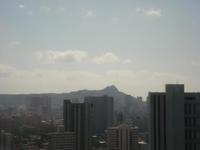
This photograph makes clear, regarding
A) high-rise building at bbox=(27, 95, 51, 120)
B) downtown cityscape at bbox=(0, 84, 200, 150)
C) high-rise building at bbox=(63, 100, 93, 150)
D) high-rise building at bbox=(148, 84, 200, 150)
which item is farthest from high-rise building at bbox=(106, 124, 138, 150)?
high-rise building at bbox=(148, 84, 200, 150)

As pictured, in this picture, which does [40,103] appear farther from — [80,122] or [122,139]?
[80,122]

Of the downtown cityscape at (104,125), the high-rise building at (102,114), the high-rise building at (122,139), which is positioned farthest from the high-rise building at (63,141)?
the high-rise building at (102,114)

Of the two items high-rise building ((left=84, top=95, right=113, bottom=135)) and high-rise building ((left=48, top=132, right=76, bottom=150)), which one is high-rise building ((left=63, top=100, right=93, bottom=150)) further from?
high-rise building ((left=84, top=95, right=113, bottom=135))

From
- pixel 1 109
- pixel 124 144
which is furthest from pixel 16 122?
pixel 124 144

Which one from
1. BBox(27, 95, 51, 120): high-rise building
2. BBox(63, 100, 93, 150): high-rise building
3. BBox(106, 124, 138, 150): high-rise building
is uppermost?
BBox(27, 95, 51, 120): high-rise building

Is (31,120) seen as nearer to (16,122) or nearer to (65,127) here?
(16,122)

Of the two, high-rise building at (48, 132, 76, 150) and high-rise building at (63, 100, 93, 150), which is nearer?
high-rise building at (48, 132, 76, 150)
